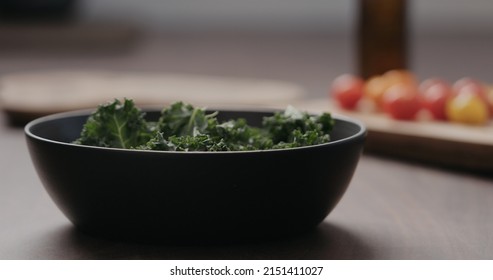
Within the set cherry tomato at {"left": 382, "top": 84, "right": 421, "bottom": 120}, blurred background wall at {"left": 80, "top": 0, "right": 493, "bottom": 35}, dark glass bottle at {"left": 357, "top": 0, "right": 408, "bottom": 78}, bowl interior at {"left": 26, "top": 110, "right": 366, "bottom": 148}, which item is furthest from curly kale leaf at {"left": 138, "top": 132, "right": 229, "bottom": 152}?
blurred background wall at {"left": 80, "top": 0, "right": 493, "bottom": 35}

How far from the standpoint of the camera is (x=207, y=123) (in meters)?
1.08

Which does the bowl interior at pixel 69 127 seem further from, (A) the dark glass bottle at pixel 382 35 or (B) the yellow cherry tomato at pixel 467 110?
(A) the dark glass bottle at pixel 382 35

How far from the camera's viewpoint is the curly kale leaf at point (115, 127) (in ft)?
3.58

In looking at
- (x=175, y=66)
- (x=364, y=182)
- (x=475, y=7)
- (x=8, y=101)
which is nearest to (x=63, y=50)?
(x=175, y=66)

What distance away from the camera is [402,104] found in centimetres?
182

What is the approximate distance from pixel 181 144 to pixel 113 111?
14 centimetres

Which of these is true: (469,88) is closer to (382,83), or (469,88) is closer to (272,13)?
(382,83)

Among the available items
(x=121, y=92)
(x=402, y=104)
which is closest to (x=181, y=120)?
(x=402, y=104)

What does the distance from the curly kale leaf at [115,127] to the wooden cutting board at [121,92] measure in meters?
0.96

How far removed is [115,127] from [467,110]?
2.95 ft

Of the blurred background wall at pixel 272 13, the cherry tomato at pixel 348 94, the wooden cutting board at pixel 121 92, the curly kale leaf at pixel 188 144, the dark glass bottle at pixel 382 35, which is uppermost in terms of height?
the curly kale leaf at pixel 188 144

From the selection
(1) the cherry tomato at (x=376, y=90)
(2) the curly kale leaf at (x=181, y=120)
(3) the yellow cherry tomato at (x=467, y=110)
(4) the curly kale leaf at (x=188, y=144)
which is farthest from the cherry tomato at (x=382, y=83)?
(4) the curly kale leaf at (x=188, y=144)

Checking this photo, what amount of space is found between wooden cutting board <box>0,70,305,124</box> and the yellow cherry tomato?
462 millimetres

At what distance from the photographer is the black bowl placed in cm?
93
